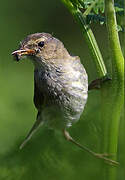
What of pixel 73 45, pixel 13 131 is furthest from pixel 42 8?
pixel 13 131

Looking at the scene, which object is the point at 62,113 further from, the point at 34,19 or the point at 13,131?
the point at 34,19

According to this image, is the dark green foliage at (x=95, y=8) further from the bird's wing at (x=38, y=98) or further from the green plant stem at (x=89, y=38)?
the bird's wing at (x=38, y=98)

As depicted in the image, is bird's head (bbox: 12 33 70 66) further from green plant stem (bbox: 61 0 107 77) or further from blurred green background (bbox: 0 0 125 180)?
green plant stem (bbox: 61 0 107 77)

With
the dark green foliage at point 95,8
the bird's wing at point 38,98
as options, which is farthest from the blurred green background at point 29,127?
the dark green foliage at point 95,8

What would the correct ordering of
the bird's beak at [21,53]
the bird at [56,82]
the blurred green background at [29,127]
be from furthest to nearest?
the bird at [56,82] → the bird's beak at [21,53] → the blurred green background at [29,127]

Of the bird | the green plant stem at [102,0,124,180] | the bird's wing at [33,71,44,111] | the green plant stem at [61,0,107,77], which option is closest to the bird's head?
the bird

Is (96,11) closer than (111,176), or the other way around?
(111,176)

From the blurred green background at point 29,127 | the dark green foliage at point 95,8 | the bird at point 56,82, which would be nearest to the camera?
the blurred green background at point 29,127
